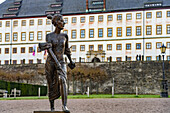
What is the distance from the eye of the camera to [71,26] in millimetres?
63188

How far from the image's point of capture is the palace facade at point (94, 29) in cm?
5919

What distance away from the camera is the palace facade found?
5919cm

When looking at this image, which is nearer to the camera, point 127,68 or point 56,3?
point 127,68

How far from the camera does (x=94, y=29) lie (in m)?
62.0

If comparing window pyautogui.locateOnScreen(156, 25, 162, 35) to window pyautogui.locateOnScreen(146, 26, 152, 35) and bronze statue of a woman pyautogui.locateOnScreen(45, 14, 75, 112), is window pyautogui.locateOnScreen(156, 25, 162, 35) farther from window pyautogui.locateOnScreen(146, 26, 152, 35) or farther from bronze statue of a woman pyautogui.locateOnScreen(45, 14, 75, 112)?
bronze statue of a woman pyautogui.locateOnScreen(45, 14, 75, 112)

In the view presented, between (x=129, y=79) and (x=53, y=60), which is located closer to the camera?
(x=53, y=60)

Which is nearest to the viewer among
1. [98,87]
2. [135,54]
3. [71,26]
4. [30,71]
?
[98,87]

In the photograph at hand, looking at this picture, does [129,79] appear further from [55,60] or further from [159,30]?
[55,60]

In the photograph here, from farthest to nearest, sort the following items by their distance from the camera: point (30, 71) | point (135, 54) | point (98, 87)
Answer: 1. point (135, 54)
2. point (30, 71)
3. point (98, 87)

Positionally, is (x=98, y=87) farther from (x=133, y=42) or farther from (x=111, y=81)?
(x=133, y=42)

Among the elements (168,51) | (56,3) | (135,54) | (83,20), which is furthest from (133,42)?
(56,3)

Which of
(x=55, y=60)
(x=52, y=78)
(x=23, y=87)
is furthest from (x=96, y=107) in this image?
(x=23, y=87)

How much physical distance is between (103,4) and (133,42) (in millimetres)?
9165

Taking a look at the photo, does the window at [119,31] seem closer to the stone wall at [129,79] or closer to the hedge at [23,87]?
the stone wall at [129,79]
